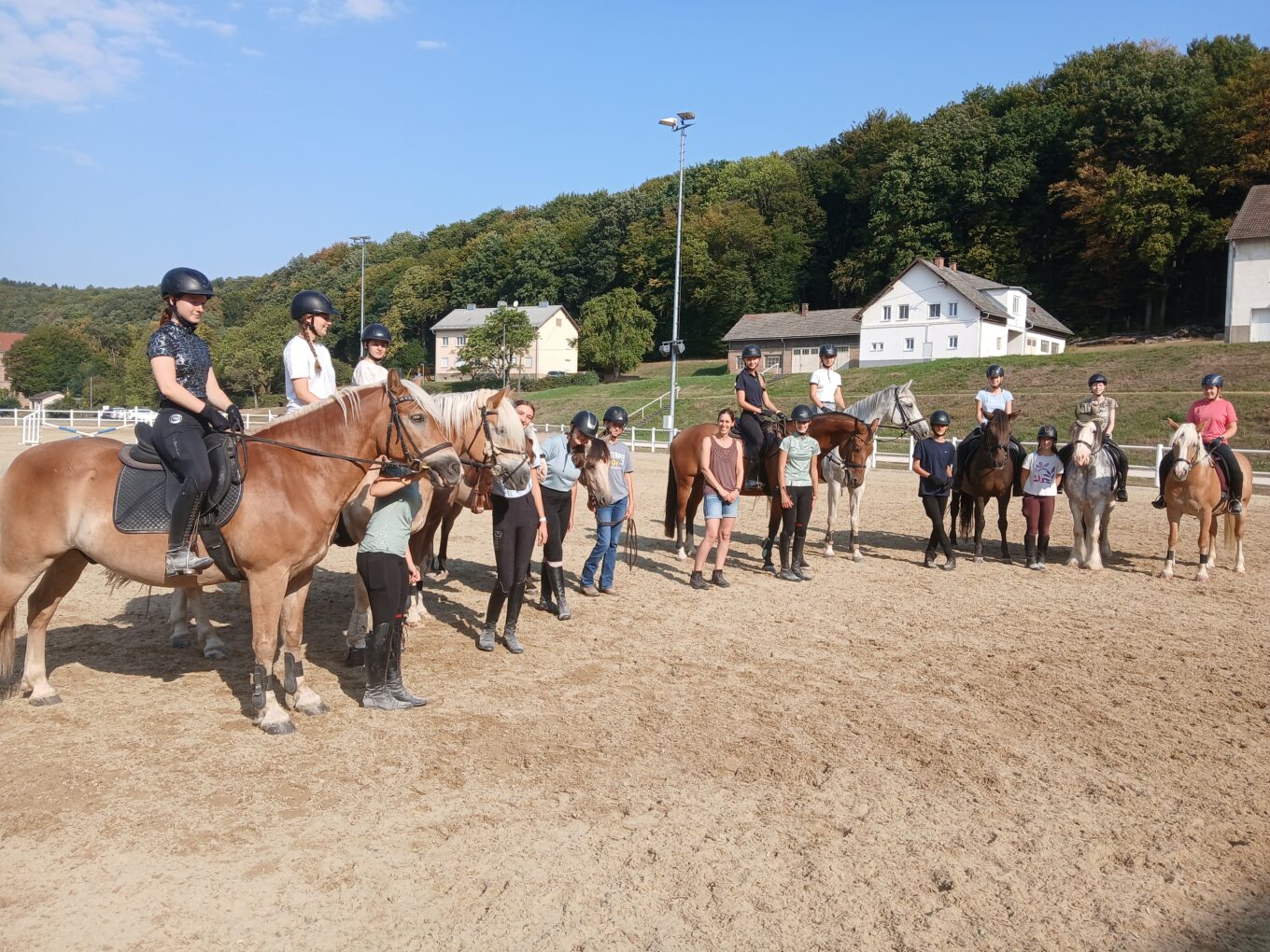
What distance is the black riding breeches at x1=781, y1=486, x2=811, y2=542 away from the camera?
10781 millimetres

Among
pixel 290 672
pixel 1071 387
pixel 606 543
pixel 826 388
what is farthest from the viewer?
pixel 1071 387

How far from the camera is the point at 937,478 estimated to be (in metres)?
11.6

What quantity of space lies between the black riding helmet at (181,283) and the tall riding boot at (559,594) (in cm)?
454

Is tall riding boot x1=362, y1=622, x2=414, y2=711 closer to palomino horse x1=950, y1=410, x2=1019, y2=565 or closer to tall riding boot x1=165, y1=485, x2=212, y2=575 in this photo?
tall riding boot x1=165, y1=485, x2=212, y2=575

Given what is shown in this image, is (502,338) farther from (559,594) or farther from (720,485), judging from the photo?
(559,594)

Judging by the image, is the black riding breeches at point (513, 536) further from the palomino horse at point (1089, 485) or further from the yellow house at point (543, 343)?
the yellow house at point (543, 343)

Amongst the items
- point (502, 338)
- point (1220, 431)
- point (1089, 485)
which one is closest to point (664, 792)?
point (1089, 485)

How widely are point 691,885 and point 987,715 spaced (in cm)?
320

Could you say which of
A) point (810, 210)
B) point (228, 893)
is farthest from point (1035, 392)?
point (810, 210)

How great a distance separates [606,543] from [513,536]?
103 inches

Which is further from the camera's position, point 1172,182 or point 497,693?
point 1172,182

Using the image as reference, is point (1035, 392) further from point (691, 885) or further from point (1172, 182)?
point (691, 885)

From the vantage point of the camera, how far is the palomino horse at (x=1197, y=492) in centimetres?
1066

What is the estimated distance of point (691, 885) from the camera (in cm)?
376
